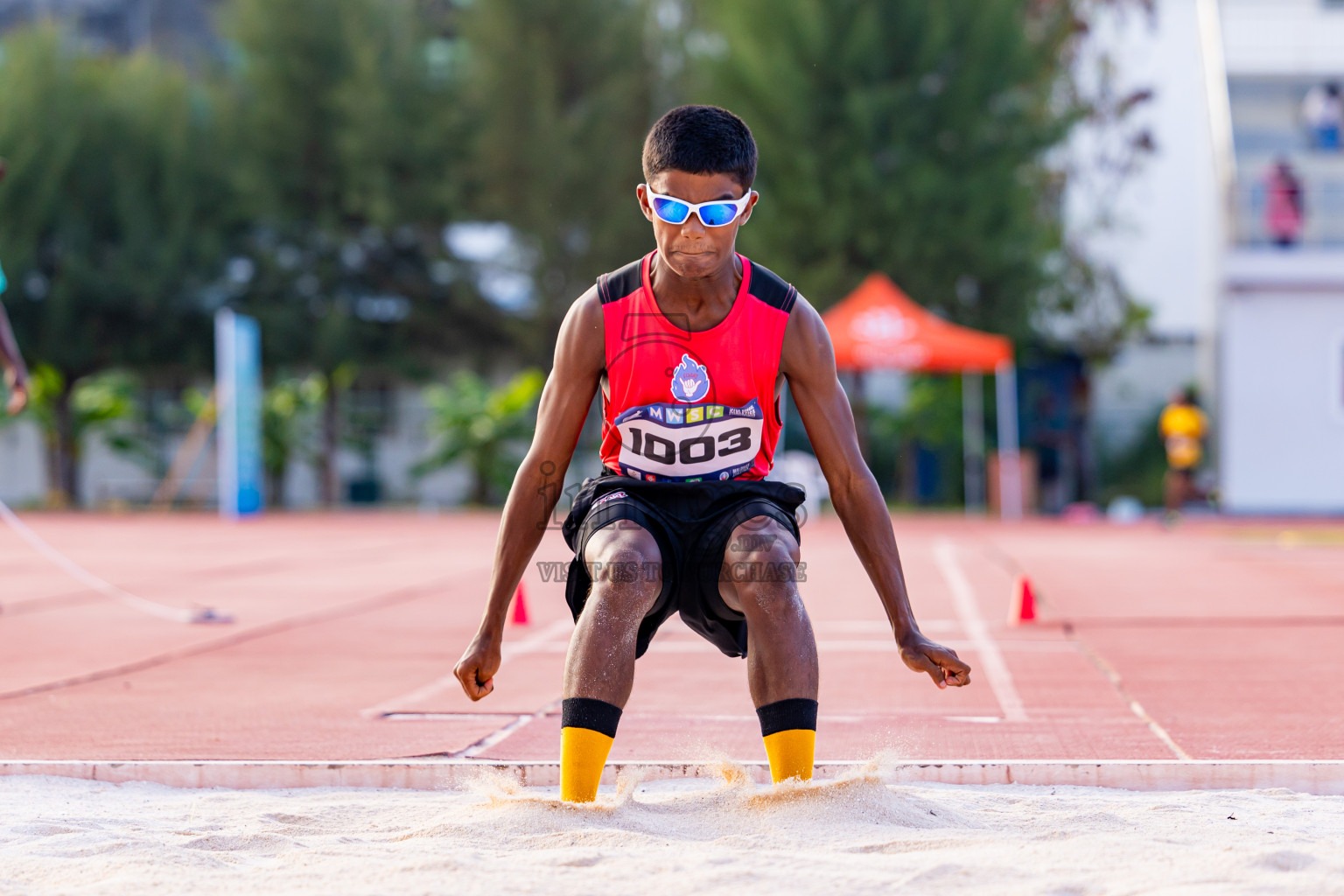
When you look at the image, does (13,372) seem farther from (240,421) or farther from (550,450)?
(240,421)

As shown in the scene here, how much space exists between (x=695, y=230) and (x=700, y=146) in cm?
19

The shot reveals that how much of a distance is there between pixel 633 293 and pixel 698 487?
486 mm

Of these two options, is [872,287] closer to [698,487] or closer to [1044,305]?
[1044,305]

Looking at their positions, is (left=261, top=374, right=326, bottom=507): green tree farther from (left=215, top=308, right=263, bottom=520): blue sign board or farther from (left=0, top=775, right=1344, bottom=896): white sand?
(left=0, top=775, right=1344, bottom=896): white sand

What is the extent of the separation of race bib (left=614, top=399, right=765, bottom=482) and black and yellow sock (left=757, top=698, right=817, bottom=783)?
56cm

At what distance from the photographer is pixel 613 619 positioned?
325cm

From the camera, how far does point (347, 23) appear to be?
2644 centimetres

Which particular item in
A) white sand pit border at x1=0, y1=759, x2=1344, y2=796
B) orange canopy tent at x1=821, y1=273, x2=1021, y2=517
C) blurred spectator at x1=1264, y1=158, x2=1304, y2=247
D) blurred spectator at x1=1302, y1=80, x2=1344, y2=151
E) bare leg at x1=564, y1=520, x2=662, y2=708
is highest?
blurred spectator at x1=1302, y1=80, x2=1344, y2=151

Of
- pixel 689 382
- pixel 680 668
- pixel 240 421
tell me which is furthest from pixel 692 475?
pixel 240 421

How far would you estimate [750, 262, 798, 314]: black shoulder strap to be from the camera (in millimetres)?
3475

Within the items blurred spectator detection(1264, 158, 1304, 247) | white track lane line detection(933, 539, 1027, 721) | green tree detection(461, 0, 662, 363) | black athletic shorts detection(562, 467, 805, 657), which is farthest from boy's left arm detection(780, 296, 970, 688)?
green tree detection(461, 0, 662, 363)

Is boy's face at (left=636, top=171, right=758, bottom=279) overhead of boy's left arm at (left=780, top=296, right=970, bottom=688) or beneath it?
overhead

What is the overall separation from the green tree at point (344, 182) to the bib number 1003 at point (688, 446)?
23773 millimetres

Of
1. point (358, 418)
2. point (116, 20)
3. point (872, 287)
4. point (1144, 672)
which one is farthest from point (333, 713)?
point (116, 20)
